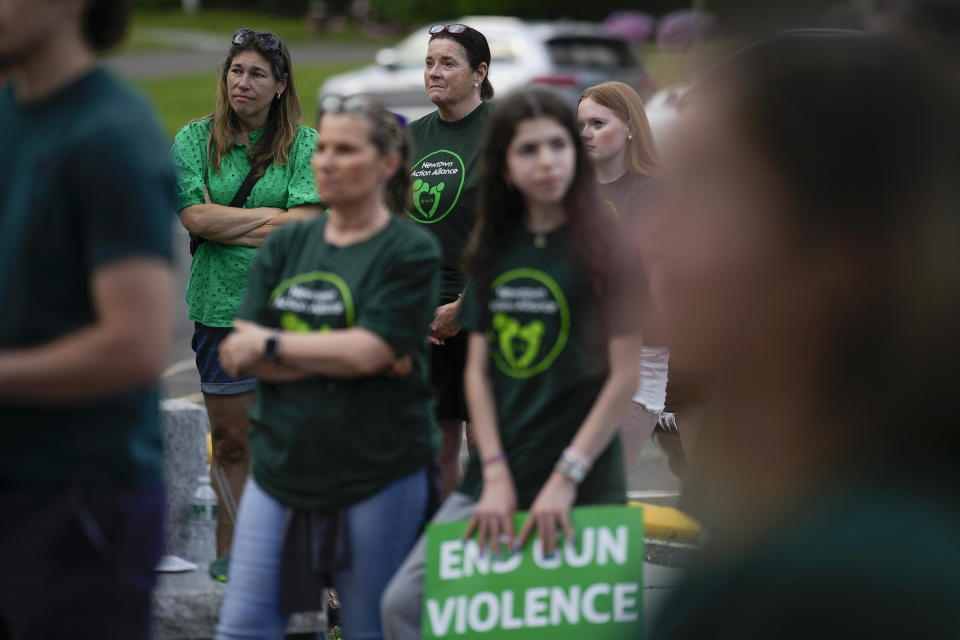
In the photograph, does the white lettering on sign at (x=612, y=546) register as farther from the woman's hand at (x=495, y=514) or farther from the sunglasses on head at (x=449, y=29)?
the sunglasses on head at (x=449, y=29)

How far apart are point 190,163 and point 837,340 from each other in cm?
420

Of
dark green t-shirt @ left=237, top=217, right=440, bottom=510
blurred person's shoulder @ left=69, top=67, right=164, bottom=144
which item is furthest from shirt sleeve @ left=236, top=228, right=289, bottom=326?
blurred person's shoulder @ left=69, top=67, right=164, bottom=144

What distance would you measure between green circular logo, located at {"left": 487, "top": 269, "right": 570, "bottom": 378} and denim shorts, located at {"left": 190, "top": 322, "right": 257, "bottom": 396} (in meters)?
1.60

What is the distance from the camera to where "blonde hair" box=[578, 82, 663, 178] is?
5.08 meters

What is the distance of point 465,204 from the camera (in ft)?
15.6

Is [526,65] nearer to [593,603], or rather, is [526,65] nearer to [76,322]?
[593,603]

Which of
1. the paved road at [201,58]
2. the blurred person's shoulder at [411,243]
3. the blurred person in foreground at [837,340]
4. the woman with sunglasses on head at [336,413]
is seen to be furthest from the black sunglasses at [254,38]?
the paved road at [201,58]

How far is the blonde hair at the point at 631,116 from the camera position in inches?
200

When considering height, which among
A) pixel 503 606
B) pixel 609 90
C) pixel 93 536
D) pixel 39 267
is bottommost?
pixel 503 606

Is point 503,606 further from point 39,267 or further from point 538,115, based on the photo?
point 39,267

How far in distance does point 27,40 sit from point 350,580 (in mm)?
1693

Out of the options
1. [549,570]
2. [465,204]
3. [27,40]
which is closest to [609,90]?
[465,204]

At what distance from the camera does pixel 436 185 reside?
483 cm

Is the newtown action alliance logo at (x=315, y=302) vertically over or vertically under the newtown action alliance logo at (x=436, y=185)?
under
